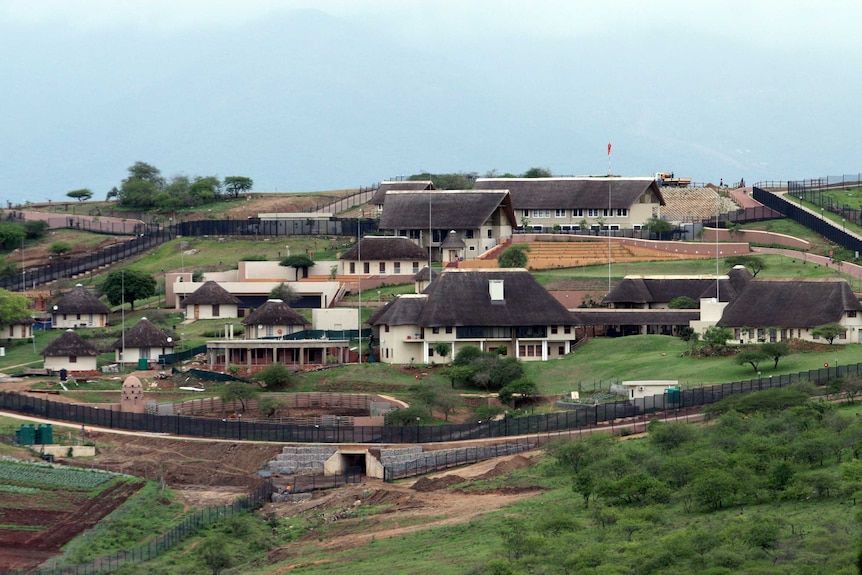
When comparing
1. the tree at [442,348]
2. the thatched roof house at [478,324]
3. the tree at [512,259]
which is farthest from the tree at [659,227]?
the tree at [442,348]

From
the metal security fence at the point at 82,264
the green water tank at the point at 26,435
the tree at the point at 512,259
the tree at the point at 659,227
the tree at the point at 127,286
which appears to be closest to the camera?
the green water tank at the point at 26,435

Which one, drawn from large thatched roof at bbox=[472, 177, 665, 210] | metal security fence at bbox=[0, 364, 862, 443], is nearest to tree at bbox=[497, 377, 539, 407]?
metal security fence at bbox=[0, 364, 862, 443]

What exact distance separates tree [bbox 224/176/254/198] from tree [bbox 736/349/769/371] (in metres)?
72.4

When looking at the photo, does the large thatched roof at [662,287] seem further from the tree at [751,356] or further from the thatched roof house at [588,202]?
the thatched roof house at [588,202]

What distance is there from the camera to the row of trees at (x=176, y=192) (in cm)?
14550

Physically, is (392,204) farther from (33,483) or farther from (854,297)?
(33,483)

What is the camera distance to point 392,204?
12394 centimetres

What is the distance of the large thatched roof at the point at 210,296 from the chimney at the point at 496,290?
1713 cm

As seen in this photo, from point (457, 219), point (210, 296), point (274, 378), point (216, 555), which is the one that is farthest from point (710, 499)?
point (457, 219)

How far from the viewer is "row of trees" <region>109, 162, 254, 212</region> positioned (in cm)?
14550

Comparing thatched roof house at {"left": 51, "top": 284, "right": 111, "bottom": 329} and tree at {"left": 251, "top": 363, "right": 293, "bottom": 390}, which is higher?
thatched roof house at {"left": 51, "top": 284, "right": 111, "bottom": 329}

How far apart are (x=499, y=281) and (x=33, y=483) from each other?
3129 cm

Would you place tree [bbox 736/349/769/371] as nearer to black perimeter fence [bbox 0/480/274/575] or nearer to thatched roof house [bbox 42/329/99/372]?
black perimeter fence [bbox 0/480/274/575]

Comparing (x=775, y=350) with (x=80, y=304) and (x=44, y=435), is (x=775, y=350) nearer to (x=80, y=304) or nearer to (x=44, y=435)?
(x=44, y=435)
